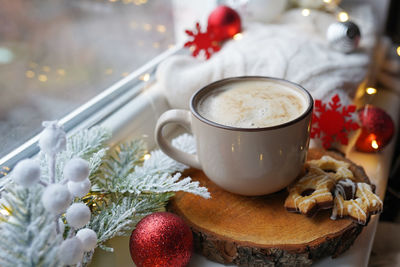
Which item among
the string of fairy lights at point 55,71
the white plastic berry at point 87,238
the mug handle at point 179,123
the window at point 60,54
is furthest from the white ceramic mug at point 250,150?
the string of fairy lights at point 55,71

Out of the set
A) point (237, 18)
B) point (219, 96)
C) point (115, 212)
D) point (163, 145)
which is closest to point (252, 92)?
point (219, 96)

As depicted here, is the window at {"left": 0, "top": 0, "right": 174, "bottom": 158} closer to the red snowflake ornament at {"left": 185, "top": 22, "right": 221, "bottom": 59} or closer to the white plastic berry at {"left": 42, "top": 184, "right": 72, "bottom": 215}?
the red snowflake ornament at {"left": 185, "top": 22, "right": 221, "bottom": 59}

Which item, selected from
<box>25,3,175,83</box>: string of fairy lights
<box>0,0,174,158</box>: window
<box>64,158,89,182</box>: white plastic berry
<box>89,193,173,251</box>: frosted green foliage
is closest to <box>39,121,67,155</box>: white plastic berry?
<box>64,158,89,182</box>: white plastic berry

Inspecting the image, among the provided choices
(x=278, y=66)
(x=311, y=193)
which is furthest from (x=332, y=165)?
(x=278, y=66)

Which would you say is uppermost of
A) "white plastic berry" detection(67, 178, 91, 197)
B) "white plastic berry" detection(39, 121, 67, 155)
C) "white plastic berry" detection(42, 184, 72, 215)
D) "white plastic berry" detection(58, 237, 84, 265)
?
"white plastic berry" detection(39, 121, 67, 155)

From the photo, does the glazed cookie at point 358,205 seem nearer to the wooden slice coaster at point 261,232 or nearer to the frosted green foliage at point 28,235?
the wooden slice coaster at point 261,232

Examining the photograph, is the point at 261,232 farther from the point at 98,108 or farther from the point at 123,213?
the point at 98,108

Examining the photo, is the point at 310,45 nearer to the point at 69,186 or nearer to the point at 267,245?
the point at 267,245
